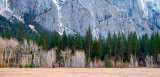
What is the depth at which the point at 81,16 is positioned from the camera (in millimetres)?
184375

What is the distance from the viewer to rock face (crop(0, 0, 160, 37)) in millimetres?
178875

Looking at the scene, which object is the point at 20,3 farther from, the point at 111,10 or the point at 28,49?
the point at 28,49

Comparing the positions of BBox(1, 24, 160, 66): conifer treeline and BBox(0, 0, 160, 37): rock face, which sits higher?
BBox(0, 0, 160, 37): rock face

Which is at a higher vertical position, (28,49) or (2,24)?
(2,24)

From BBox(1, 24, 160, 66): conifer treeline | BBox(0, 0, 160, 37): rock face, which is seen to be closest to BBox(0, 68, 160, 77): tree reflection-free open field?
BBox(1, 24, 160, 66): conifer treeline

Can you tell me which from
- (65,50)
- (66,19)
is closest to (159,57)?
(65,50)

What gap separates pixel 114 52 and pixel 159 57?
16162 mm

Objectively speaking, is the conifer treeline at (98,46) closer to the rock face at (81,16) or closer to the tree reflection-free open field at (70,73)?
the tree reflection-free open field at (70,73)

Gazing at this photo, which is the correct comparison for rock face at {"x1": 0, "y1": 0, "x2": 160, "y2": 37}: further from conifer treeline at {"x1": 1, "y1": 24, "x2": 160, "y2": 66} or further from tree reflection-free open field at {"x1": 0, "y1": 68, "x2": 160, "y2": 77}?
tree reflection-free open field at {"x1": 0, "y1": 68, "x2": 160, "y2": 77}

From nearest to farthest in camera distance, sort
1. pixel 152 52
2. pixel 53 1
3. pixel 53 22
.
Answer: pixel 152 52
pixel 53 22
pixel 53 1

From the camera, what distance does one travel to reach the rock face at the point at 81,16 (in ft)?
587

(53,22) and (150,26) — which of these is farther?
(150,26)

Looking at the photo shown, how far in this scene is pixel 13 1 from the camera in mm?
181625

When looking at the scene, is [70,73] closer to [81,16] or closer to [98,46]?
[98,46]
